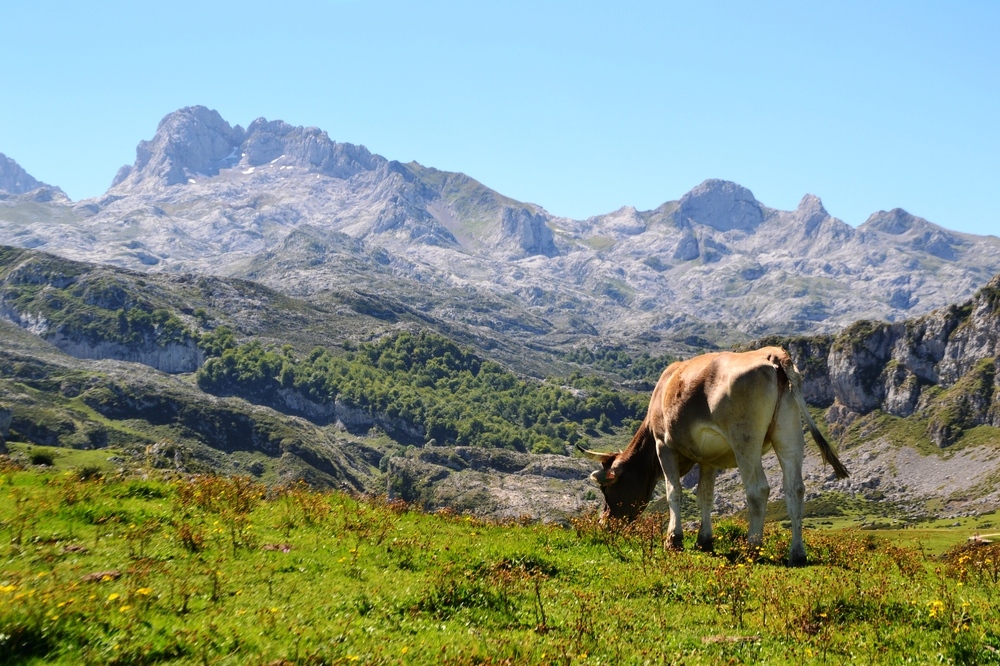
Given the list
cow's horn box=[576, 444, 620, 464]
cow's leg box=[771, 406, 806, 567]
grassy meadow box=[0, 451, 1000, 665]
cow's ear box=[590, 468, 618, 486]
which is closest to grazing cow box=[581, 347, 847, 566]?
cow's leg box=[771, 406, 806, 567]

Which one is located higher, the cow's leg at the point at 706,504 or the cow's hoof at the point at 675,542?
the cow's leg at the point at 706,504

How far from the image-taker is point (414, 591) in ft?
46.0

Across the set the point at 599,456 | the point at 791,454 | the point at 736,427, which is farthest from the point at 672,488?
the point at 791,454

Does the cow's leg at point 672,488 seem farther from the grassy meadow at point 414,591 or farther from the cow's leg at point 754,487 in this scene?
the cow's leg at point 754,487

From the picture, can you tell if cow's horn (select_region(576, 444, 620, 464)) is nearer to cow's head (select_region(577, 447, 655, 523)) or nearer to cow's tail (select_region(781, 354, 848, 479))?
cow's head (select_region(577, 447, 655, 523))

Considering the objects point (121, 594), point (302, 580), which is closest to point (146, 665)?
point (121, 594)

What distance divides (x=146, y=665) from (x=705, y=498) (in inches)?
558

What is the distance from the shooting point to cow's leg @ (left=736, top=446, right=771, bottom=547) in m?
18.0

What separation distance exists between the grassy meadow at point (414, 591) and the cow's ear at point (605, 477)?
2479mm

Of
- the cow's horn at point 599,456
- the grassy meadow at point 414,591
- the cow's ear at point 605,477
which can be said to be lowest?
the grassy meadow at point 414,591

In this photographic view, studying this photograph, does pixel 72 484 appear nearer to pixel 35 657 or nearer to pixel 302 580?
pixel 302 580

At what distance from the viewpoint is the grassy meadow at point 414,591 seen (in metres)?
11.1

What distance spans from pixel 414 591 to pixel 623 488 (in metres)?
9.65

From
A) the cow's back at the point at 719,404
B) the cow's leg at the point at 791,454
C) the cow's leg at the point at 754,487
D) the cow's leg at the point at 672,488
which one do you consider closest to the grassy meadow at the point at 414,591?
the cow's leg at the point at 672,488
